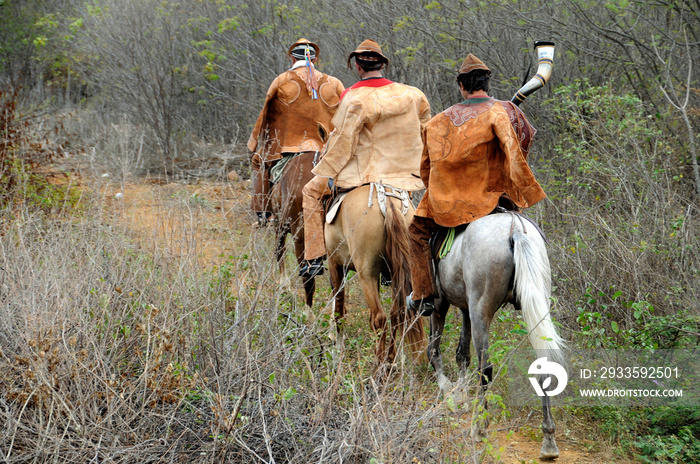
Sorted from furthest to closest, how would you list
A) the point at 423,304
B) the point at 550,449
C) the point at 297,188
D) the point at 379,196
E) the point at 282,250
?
the point at 297,188 → the point at 282,250 → the point at 379,196 → the point at 423,304 → the point at 550,449

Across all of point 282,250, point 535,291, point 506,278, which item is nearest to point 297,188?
point 282,250

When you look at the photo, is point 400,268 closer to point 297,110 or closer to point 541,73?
point 541,73

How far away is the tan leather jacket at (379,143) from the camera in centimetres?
516

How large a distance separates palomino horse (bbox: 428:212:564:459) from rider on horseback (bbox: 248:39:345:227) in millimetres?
2824

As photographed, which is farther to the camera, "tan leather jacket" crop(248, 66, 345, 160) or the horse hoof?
"tan leather jacket" crop(248, 66, 345, 160)

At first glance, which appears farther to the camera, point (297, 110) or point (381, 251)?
point (297, 110)

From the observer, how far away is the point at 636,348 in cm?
458

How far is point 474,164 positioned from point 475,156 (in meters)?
0.07

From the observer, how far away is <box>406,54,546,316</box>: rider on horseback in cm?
425

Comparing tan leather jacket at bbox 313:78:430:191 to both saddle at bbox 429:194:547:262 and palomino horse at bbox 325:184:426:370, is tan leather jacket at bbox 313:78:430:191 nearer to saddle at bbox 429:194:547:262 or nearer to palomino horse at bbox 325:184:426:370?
palomino horse at bbox 325:184:426:370

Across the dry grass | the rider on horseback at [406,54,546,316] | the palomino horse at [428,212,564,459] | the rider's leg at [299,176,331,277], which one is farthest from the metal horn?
the dry grass

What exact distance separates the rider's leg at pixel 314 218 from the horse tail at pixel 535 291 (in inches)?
87.4

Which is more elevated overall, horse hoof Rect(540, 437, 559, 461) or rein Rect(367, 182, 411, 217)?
rein Rect(367, 182, 411, 217)

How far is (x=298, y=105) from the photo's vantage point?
6781mm
